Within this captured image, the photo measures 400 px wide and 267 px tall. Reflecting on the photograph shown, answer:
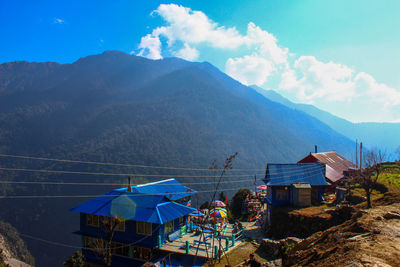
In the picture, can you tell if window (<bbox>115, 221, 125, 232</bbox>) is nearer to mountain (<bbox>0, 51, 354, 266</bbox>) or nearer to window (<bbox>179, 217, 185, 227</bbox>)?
window (<bbox>179, 217, 185, 227</bbox>)

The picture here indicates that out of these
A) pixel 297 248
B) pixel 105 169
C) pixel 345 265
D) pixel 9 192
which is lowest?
pixel 9 192

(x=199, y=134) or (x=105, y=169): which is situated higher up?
(x=199, y=134)

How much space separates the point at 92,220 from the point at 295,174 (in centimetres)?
2296

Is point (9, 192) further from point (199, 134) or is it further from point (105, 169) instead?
point (199, 134)

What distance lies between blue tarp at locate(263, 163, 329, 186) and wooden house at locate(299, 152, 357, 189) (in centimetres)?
793

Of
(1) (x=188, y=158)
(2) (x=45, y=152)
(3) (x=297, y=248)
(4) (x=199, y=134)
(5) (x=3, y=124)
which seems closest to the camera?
(3) (x=297, y=248)

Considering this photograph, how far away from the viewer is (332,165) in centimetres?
4119

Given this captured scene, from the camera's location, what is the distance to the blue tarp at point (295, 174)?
2644cm

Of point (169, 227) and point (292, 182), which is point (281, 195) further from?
point (169, 227)

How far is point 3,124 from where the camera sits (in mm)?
159000

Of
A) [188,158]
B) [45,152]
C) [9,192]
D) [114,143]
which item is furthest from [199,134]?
[9,192]

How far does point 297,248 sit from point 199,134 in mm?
135079

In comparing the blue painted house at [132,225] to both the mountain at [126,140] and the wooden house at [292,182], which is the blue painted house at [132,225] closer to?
the wooden house at [292,182]

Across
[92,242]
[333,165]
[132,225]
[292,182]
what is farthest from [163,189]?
[333,165]
